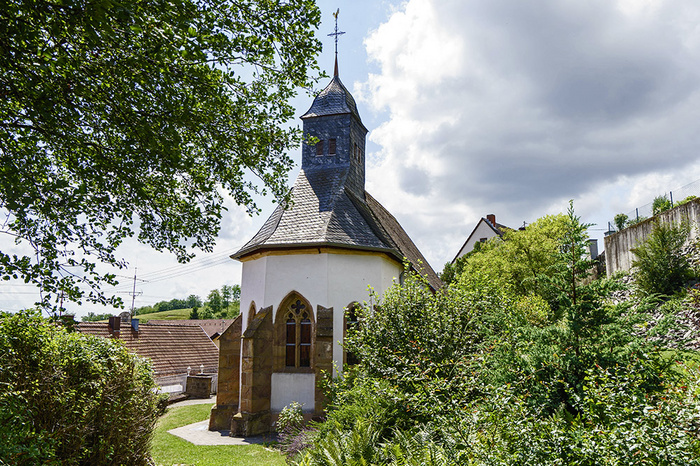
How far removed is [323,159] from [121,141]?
1388cm

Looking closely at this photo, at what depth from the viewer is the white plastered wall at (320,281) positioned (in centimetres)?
1495

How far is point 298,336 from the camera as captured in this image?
49.9 ft

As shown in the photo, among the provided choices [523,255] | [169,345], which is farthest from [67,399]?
[169,345]

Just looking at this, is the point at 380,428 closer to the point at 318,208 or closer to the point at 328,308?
the point at 328,308

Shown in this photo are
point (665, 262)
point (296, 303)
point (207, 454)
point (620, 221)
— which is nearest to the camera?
point (207, 454)

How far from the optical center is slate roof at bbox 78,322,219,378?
82.0 ft

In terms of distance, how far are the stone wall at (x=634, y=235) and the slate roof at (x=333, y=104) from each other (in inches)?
486

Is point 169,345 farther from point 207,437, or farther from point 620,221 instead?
point 620,221

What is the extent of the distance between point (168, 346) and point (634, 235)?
84.5 feet

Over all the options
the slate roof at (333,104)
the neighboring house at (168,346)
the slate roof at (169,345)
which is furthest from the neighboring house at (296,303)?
the slate roof at (169,345)

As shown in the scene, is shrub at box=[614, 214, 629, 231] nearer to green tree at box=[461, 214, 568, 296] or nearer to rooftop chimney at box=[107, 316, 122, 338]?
green tree at box=[461, 214, 568, 296]

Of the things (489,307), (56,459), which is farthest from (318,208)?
(56,459)

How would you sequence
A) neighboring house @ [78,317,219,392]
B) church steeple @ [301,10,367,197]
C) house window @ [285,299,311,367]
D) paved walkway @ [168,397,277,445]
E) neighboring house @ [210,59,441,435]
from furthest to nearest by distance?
neighboring house @ [78,317,219,392], church steeple @ [301,10,367,197], house window @ [285,299,311,367], neighboring house @ [210,59,441,435], paved walkway @ [168,397,277,445]

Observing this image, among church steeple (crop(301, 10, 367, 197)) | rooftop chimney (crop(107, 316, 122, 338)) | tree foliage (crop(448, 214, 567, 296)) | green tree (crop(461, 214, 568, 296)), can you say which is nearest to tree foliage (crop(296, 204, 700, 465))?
church steeple (crop(301, 10, 367, 197))
